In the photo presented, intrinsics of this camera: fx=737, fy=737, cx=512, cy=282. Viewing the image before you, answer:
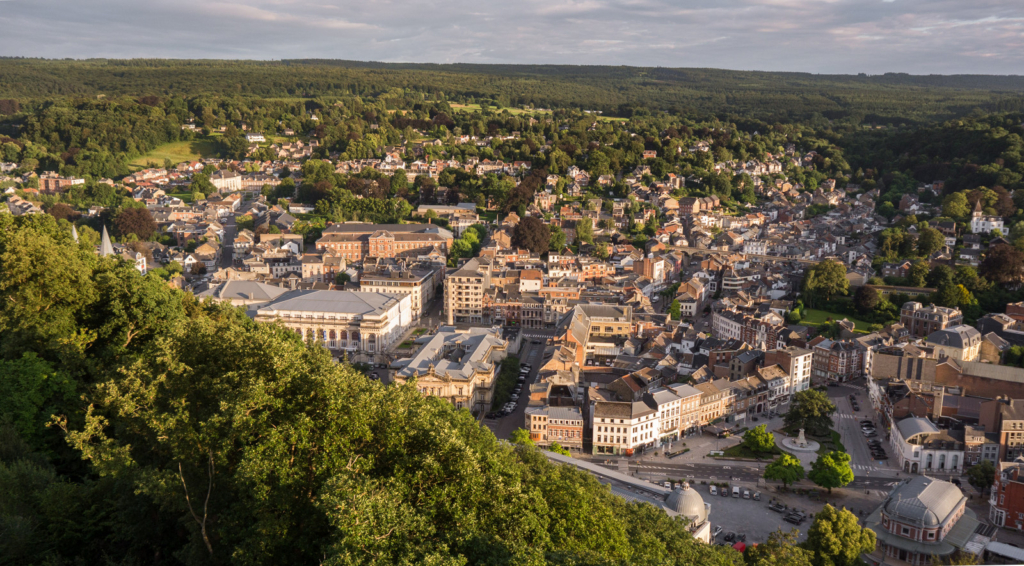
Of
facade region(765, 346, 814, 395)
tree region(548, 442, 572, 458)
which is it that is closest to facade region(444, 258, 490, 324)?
facade region(765, 346, 814, 395)

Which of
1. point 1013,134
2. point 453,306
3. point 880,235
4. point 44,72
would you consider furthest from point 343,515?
point 44,72

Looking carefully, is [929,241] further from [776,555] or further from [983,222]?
[776,555]

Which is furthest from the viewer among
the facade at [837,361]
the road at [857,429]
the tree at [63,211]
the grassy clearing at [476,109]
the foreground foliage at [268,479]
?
the grassy clearing at [476,109]

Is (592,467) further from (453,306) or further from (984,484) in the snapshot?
(453,306)

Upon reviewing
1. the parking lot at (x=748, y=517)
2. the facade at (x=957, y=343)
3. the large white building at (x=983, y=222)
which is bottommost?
the parking lot at (x=748, y=517)

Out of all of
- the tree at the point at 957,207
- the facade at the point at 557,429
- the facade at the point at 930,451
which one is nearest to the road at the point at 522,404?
the facade at the point at 557,429

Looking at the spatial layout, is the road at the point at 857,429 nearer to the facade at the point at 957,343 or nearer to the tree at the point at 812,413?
the tree at the point at 812,413

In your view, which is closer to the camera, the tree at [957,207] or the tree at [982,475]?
the tree at [982,475]
